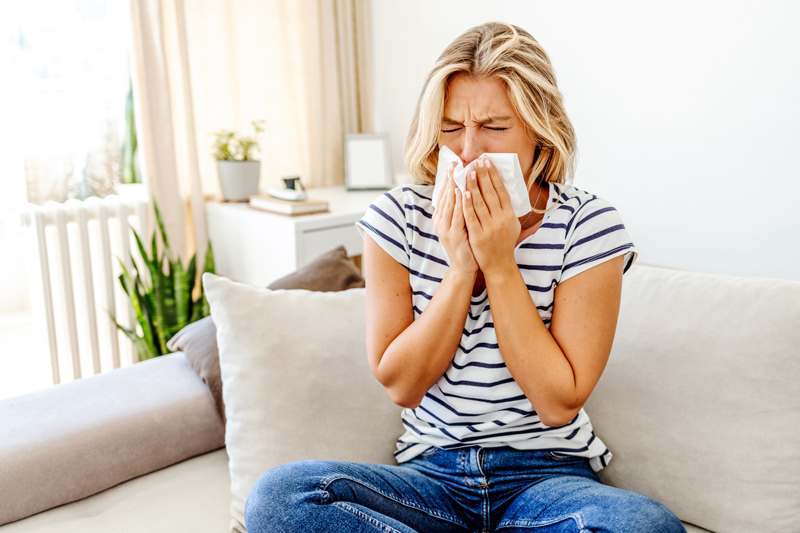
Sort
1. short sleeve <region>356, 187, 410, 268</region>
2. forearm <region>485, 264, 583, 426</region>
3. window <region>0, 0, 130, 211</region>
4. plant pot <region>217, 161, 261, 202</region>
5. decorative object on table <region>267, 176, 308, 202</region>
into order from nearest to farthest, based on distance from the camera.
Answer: forearm <region>485, 264, 583, 426</region> → short sleeve <region>356, 187, 410, 268</region> → window <region>0, 0, 130, 211</region> → decorative object on table <region>267, 176, 308, 202</region> → plant pot <region>217, 161, 261, 202</region>

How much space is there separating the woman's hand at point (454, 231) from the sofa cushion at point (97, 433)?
65cm

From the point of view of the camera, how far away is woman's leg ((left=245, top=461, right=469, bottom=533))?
0.78m

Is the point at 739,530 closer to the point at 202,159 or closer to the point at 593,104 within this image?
the point at 593,104

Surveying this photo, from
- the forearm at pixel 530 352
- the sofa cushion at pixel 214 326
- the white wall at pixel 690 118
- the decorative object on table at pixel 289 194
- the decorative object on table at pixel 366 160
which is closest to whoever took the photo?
the forearm at pixel 530 352

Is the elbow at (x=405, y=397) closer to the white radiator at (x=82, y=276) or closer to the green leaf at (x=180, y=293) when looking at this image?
the green leaf at (x=180, y=293)

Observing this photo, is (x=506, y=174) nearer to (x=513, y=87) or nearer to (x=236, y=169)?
(x=513, y=87)

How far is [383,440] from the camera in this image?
1.14 meters

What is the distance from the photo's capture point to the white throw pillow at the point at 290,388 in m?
1.10

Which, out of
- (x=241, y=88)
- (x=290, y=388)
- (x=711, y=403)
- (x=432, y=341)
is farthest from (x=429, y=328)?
(x=241, y=88)

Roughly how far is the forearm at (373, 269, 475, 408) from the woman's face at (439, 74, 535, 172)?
19 cm

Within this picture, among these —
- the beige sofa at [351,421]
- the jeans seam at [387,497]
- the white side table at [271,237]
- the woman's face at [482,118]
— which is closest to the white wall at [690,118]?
the beige sofa at [351,421]

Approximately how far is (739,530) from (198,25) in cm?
214

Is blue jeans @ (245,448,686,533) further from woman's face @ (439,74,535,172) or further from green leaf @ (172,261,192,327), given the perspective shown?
green leaf @ (172,261,192,327)

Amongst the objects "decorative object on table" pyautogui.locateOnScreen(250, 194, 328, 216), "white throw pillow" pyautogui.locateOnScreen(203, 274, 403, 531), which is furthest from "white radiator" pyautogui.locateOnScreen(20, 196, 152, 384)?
"white throw pillow" pyautogui.locateOnScreen(203, 274, 403, 531)
